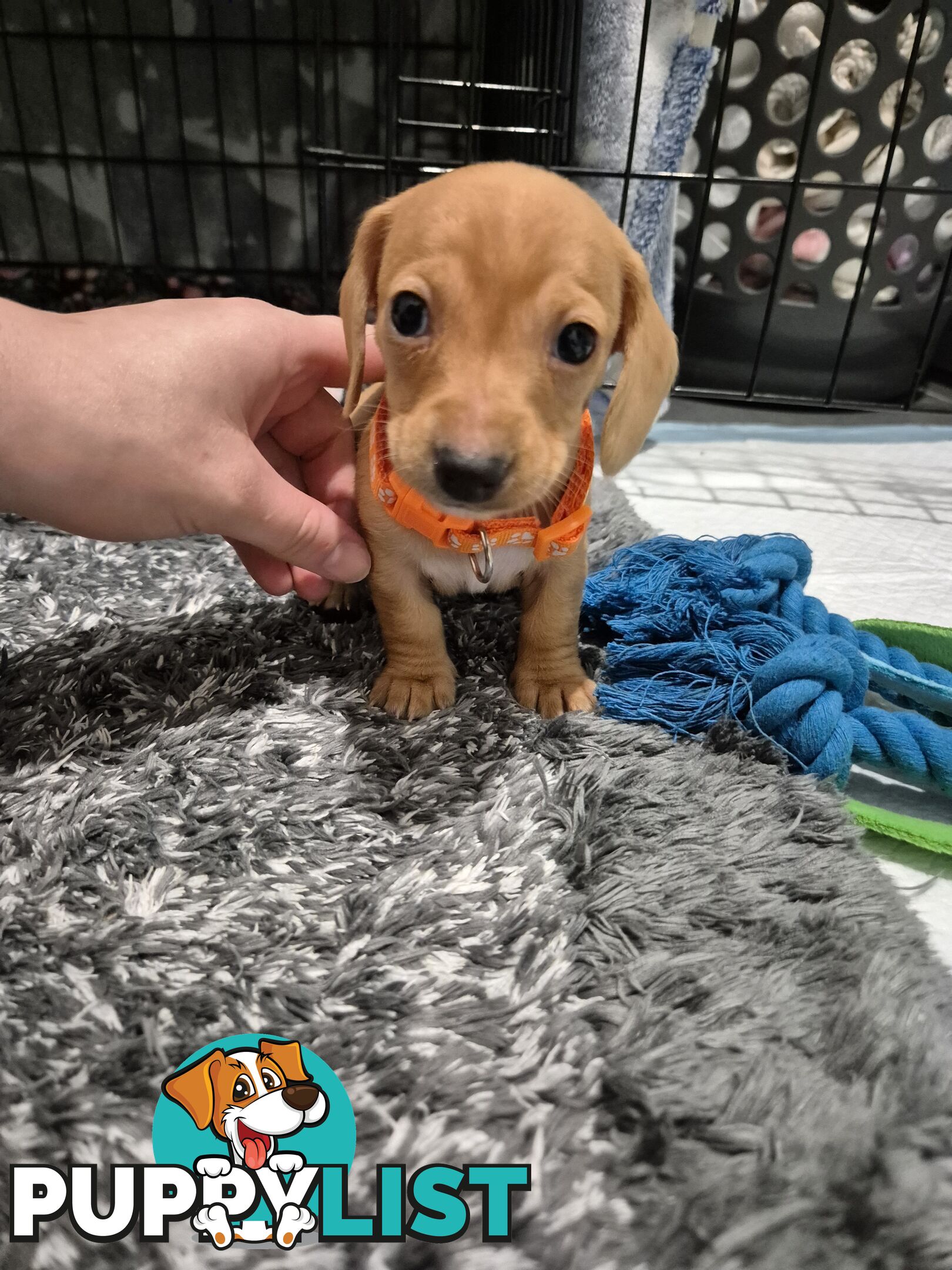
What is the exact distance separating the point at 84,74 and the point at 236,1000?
144 inches

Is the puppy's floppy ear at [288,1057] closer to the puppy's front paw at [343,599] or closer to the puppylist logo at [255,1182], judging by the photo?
the puppylist logo at [255,1182]

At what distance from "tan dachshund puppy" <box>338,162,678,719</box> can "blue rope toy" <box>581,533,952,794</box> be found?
15 cm

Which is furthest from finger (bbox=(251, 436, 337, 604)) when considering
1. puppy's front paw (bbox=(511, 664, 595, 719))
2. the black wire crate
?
the black wire crate

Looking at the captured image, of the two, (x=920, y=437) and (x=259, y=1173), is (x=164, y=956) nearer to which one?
(x=259, y=1173)

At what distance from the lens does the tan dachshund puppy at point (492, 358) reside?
103 cm

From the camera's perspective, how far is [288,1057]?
0.82m

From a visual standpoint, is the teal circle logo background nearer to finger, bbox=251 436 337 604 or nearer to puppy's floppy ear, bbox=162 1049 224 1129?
puppy's floppy ear, bbox=162 1049 224 1129

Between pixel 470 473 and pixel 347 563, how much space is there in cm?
41

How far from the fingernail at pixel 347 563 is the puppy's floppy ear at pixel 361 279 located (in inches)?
→ 10.0

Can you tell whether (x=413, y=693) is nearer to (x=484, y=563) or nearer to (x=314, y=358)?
(x=484, y=563)

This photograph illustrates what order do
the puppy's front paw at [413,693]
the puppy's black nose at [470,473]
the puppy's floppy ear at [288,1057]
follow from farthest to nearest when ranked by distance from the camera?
the puppy's front paw at [413,693]
the puppy's black nose at [470,473]
the puppy's floppy ear at [288,1057]

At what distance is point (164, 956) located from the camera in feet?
2.95

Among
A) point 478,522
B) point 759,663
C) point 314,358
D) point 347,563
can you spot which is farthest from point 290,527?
point 759,663

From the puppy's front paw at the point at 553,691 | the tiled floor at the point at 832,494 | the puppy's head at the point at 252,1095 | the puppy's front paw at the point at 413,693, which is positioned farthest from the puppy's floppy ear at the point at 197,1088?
the tiled floor at the point at 832,494
